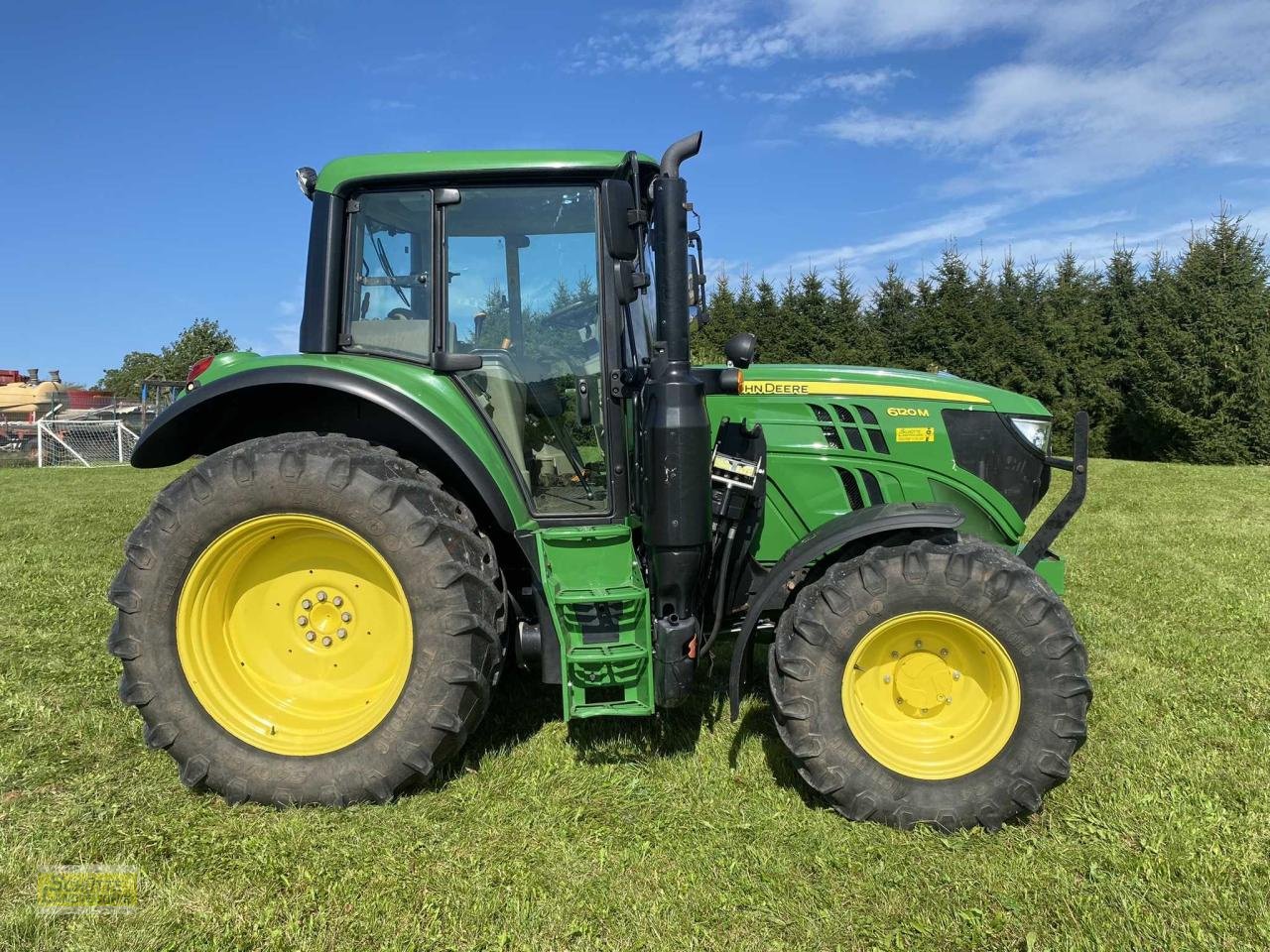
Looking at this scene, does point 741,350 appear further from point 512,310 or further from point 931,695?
point 931,695

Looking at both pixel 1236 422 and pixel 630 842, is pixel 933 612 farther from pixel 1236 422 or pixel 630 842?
pixel 1236 422

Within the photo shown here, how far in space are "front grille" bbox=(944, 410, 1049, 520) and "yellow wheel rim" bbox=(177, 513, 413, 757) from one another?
233 centimetres

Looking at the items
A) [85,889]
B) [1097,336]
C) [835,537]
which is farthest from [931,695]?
[1097,336]

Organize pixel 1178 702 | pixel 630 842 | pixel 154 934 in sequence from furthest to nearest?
pixel 1178 702, pixel 630 842, pixel 154 934

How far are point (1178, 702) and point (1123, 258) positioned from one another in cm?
1736

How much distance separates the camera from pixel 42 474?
637 inches

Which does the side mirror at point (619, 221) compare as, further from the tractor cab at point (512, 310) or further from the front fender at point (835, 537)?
the front fender at point (835, 537)

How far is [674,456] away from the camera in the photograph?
2.80 meters

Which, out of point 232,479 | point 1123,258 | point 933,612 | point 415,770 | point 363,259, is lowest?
point 415,770

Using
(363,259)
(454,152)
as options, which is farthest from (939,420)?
(363,259)

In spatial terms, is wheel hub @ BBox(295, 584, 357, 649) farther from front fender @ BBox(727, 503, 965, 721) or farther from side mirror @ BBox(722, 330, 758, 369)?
side mirror @ BBox(722, 330, 758, 369)

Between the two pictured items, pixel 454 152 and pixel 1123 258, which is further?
pixel 1123 258

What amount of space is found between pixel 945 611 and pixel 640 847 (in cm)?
128

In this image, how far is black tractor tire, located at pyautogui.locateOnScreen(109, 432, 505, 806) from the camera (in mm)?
2779
